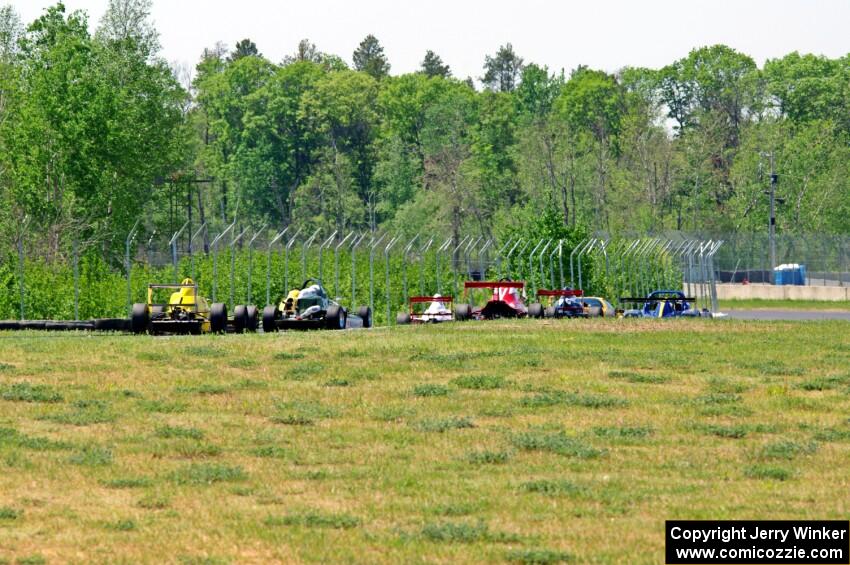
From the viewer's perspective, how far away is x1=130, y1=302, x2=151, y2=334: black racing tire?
37.1 meters

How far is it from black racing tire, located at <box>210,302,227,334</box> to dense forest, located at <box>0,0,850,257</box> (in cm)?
4372

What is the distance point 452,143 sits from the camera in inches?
5768

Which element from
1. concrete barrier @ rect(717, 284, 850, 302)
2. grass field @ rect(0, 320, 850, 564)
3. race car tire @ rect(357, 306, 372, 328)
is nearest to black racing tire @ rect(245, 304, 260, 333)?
race car tire @ rect(357, 306, 372, 328)

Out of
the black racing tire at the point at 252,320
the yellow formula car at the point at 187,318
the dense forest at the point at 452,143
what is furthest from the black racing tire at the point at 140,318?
the dense forest at the point at 452,143

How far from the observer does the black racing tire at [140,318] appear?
122ft

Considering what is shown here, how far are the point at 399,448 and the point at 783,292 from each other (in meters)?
75.9

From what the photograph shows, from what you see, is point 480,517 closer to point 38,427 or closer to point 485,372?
point 38,427

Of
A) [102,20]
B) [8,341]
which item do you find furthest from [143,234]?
[8,341]

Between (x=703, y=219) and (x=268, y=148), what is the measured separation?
1678 inches

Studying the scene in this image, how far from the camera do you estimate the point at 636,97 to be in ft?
503

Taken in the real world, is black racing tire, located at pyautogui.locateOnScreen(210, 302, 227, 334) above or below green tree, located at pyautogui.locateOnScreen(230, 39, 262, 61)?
below

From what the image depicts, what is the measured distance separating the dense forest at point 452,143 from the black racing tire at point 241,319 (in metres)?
42.6

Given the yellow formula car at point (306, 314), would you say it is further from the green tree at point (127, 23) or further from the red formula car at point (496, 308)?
the green tree at point (127, 23)

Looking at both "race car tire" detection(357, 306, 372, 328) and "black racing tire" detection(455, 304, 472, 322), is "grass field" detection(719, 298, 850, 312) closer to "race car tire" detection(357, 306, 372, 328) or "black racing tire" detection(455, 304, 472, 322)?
"black racing tire" detection(455, 304, 472, 322)
